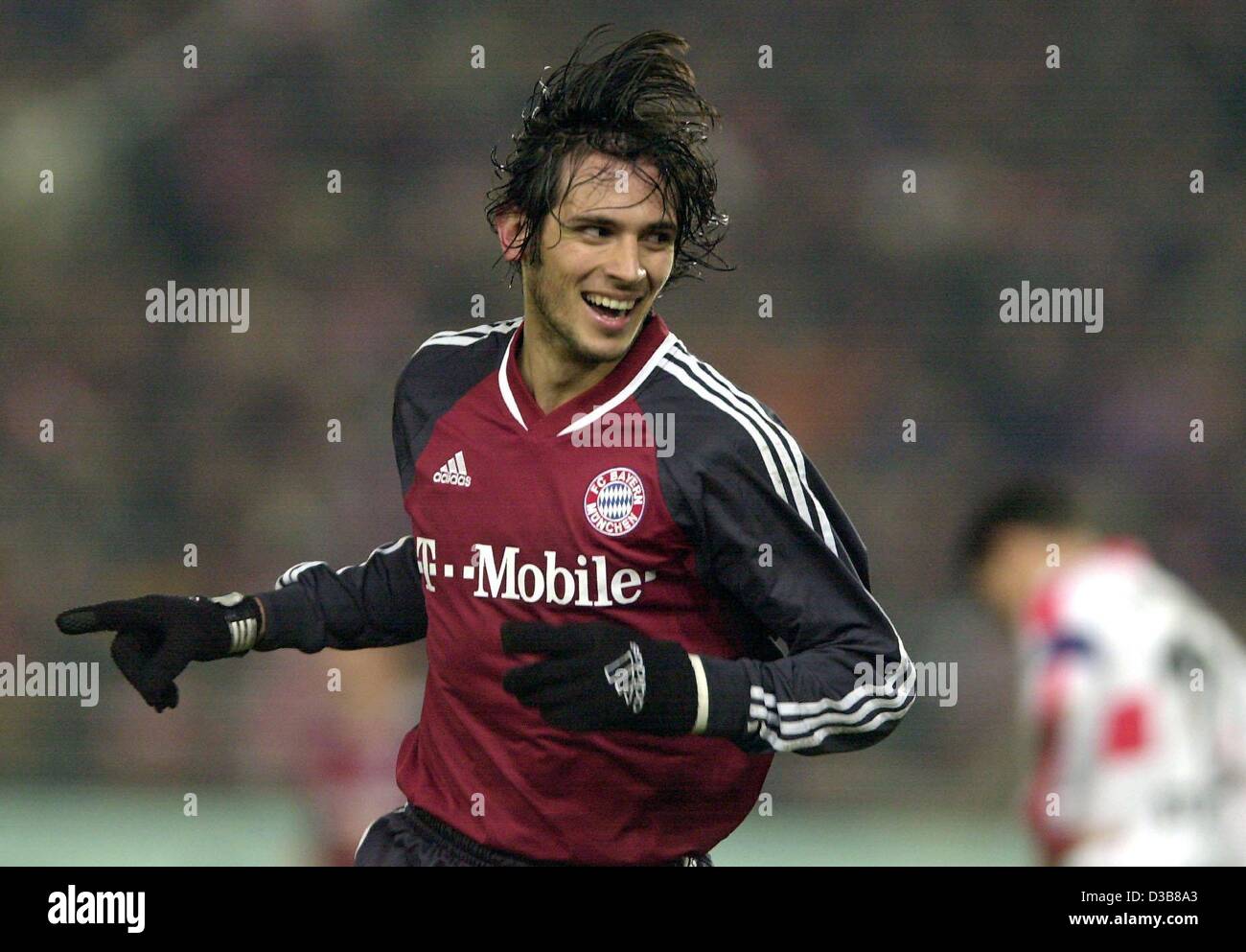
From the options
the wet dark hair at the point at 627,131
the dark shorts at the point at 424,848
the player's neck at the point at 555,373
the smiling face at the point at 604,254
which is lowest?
the dark shorts at the point at 424,848

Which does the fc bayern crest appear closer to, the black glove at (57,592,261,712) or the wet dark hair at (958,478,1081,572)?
the black glove at (57,592,261,712)

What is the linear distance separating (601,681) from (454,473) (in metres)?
0.70

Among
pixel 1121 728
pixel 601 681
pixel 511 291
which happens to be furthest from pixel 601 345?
pixel 511 291

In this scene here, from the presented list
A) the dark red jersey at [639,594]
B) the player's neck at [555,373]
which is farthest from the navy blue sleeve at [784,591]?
the player's neck at [555,373]

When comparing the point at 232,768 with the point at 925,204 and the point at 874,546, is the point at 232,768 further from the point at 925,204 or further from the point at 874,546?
the point at 925,204

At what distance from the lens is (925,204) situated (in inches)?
309

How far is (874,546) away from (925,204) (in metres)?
1.82

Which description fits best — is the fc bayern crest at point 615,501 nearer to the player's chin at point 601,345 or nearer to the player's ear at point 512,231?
the player's chin at point 601,345

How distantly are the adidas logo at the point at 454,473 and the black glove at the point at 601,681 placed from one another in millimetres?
499

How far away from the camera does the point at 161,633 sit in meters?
3.49

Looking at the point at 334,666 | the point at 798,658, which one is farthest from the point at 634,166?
the point at 334,666

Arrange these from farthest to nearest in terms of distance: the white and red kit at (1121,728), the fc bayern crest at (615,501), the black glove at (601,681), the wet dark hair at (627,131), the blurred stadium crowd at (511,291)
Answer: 1. the blurred stadium crowd at (511,291)
2. the white and red kit at (1121,728)
3. the wet dark hair at (627,131)
4. the fc bayern crest at (615,501)
5. the black glove at (601,681)

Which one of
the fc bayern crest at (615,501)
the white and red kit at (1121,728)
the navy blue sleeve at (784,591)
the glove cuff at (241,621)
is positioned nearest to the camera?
the navy blue sleeve at (784,591)

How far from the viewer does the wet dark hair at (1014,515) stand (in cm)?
553
